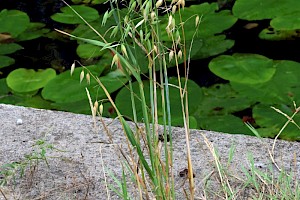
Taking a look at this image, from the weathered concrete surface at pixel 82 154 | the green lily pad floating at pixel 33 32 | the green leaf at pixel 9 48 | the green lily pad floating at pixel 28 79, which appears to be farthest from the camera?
the green lily pad floating at pixel 33 32

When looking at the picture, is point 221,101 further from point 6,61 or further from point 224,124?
point 6,61

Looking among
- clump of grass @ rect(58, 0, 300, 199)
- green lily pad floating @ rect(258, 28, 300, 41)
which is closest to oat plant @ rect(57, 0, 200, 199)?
clump of grass @ rect(58, 0, 300, 199)

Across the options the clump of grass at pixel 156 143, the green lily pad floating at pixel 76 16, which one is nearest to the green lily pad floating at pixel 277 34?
the green lily pad floating at pixel 76 16

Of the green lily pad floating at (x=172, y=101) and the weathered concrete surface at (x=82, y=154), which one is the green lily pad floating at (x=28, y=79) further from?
the weathered concrete surface at (x=82, y=154)

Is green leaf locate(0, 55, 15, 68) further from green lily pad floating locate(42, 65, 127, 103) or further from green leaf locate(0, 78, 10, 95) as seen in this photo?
green lily pad floating locate(42, 65, 127, 103)

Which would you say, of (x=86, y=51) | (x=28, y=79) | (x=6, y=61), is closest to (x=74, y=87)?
(x=28, y=79)

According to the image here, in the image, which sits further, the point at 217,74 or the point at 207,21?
the point at 207,21
